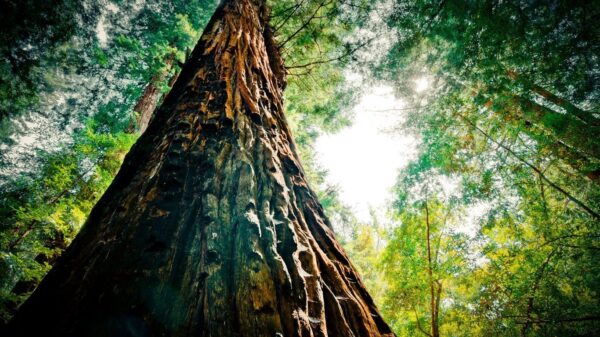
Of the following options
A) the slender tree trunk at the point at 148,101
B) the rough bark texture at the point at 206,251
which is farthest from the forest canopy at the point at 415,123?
the rough bark texture at the point at 206,251

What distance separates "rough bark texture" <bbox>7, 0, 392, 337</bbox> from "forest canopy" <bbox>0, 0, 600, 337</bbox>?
3.12m

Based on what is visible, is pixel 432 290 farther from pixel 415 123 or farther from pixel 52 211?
pixel 52 211

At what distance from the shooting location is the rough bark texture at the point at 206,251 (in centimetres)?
84

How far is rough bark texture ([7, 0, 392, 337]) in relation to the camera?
844 millimetres

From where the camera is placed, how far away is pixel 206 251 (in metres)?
1.03

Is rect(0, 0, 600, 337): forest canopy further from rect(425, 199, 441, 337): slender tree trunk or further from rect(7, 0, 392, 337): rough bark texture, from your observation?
rect(7, 0, 392, 337): rough bark texture

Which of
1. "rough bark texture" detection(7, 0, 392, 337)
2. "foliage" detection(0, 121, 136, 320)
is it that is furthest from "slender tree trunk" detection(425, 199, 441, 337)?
"foliage" detection(0, 121, 136, 320)

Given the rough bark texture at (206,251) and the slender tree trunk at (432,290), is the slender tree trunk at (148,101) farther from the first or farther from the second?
the slender tree trunk at (432,290)

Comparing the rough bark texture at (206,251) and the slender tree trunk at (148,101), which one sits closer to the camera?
the rough bark texture at (206,251)

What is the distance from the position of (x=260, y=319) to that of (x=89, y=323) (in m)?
0.50

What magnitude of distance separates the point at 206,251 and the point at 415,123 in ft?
21.1

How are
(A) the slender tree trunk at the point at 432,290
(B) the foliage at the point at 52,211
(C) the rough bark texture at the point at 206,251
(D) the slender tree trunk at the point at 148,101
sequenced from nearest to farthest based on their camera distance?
1. (C) the rough bark texture at the point at 206,251
2. (B) the foliage at the point at 52,211
3. (D) the slender tree trunk at the point at 148,101
4. (A) the slender tree trunk at the point at 432,290

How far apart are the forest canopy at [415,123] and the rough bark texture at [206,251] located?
3118 millimetres

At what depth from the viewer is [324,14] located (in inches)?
218
